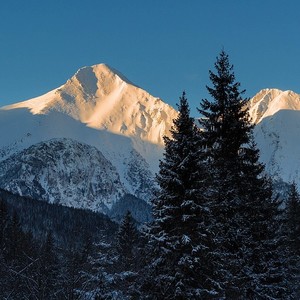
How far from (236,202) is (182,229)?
293cm

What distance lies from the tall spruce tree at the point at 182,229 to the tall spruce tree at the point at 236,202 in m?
0.70

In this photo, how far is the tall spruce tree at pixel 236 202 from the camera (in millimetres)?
19125

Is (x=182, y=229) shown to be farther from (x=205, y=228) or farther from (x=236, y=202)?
(x=236, y=202)

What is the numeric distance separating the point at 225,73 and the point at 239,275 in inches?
349

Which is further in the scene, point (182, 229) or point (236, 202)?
point (236, 202)

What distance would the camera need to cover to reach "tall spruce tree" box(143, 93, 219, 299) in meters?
17.2

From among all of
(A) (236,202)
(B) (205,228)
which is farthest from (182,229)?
(A) (236,202)

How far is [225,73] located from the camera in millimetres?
21891

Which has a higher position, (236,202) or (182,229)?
(236,202)

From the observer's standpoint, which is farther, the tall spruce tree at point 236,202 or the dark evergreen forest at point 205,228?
the tall spruce tree at point 236,202

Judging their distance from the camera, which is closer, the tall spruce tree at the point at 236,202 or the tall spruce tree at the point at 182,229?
the tall spruce tree at the point at 182,229

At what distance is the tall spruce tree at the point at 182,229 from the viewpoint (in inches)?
678

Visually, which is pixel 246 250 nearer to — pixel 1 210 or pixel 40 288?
pixel 40 288

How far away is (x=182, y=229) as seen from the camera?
1808 cm
